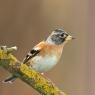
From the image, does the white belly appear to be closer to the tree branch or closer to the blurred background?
the tree branch

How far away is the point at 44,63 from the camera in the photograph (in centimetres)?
191


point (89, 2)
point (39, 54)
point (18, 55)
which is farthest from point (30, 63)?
point (89, 2)

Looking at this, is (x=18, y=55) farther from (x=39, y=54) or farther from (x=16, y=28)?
(x=39, y=54)

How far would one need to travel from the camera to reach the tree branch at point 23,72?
1.23m

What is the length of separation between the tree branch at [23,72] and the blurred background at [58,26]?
5.57 ft

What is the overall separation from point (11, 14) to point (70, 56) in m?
0.43

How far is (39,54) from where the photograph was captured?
1.93 m

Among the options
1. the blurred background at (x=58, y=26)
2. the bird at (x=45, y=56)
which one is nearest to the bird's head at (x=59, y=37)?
the bird at (x=45, y=56)

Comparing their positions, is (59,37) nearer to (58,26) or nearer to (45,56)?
(45,56)

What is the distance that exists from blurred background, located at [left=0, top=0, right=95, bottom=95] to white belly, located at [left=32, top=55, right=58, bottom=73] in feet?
3.56

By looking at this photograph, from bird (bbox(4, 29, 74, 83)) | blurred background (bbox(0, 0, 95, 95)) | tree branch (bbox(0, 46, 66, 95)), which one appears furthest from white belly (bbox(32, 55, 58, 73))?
blurred background (bbox(0, 0, 95, 95))

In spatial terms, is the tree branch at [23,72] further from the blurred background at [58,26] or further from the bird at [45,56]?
the blurred background at [58,26]

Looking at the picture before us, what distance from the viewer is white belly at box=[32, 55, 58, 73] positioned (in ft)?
6.23

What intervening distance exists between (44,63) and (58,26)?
112 centimetres
